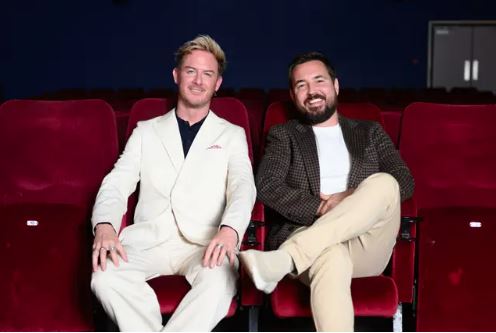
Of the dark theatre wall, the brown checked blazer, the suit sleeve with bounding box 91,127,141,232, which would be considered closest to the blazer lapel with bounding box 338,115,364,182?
the brown checked blazer

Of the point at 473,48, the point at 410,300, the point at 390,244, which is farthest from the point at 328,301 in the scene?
the point at 473,48

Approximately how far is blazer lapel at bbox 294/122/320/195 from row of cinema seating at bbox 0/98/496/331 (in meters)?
0.18

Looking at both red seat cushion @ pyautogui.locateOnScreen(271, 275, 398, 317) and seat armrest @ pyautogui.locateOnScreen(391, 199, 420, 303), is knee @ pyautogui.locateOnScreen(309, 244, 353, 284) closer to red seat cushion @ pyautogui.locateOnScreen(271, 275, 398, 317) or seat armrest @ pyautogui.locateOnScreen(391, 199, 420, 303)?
red seat cushion @ pyautogui.locateOnScreen(271, 275, 398, 317)

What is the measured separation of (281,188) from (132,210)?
1.62ft

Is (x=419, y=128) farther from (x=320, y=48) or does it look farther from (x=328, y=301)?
(x=320, y=48)

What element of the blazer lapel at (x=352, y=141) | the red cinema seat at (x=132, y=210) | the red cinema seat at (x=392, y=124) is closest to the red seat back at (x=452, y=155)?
the red cinema seat at (x=392, y=124)

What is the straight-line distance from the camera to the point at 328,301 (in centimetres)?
158

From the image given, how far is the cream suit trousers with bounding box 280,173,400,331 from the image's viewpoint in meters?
1.58

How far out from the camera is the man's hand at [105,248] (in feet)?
5.40

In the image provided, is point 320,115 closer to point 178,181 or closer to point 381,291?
point 178,181

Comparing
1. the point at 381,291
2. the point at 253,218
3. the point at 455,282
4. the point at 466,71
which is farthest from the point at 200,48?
the point at 466,71

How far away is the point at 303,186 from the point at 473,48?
700cm

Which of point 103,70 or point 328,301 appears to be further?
point 103,70

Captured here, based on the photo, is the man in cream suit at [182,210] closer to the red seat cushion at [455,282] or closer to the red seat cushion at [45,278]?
the red seat cushion at [45,278]
